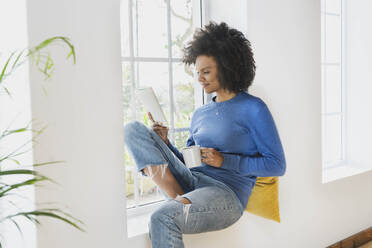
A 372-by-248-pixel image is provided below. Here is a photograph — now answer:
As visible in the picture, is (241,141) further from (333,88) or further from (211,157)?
(333,88)

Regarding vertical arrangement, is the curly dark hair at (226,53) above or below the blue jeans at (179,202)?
above

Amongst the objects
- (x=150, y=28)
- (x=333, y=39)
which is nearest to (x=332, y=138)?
(x=333, y=39)

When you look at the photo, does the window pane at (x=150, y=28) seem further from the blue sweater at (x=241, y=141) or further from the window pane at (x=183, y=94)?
the blue sweater at (x=241, y=141)

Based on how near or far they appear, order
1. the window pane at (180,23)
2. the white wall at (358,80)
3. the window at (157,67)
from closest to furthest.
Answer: the window at (157,67), the window pane at (180,23), the white wall at (358,80)

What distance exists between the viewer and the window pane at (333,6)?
332 centimetres

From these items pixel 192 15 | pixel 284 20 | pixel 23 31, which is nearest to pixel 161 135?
pixel 23 31

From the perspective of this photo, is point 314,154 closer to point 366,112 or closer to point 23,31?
point 366,112

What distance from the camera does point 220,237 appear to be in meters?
2.08

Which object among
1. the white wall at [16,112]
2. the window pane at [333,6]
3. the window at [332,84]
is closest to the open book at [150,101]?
the white wall at [16,112]

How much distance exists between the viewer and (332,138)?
3389mm

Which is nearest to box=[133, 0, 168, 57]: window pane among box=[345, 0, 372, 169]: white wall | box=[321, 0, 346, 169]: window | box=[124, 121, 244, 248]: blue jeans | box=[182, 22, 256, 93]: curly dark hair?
box=[182, 22, 256, 93]: curly dark hair

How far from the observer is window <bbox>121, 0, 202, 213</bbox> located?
2.06 m

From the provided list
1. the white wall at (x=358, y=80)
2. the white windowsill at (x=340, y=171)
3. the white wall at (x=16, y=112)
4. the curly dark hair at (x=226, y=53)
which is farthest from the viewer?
the white wall at (x=358, y=80)

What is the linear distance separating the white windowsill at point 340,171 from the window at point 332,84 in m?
0.05
